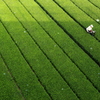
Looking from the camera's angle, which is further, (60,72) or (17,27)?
(17,27)

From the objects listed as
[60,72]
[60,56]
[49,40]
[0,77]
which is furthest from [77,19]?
[0,77]

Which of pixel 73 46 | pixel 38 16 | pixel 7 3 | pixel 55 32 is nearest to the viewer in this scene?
pixel 73 46

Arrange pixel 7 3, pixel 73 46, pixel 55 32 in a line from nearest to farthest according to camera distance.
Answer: pixel 73 46 → pixel 55 32 → pixel 7 3

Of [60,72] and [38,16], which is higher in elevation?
[38,16]

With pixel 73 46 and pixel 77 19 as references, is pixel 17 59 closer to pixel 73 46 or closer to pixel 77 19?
pixel 73 46

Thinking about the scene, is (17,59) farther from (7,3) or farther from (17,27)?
(7,3)

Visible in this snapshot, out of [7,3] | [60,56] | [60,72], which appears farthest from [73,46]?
[7,3]
